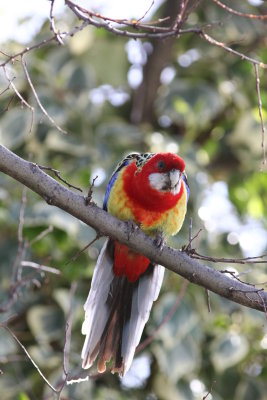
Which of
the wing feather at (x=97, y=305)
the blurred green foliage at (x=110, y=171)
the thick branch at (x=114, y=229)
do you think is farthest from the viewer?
the blurred green foliage at (x=110, y=171)

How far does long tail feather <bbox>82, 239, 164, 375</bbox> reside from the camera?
3.35 m

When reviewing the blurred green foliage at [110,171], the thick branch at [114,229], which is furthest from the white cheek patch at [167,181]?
the blurred green foliage at [110,171]

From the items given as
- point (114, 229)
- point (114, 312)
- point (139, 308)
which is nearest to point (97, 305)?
point (114, 312)

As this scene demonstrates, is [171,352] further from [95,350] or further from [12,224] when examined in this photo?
[12,224]

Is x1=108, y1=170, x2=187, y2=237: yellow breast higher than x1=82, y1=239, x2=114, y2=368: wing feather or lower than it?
higher

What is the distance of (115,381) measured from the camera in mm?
4438

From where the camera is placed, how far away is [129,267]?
3.60m

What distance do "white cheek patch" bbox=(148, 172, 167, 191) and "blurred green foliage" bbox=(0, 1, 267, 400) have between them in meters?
0.83

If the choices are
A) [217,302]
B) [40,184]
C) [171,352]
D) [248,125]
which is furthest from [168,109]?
[40,184]

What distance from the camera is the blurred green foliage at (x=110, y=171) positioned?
423 centimetres

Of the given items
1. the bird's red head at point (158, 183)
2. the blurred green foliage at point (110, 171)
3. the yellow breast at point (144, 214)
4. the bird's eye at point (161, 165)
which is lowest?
the blurred green foliage at point (110, 171)

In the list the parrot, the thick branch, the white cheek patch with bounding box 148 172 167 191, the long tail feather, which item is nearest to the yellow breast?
the parrot

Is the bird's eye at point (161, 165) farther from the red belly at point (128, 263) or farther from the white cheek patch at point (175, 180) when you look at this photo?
the red belly at point (128, 263)

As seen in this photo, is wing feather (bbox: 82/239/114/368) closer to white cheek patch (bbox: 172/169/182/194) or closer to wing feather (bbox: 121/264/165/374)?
wing feather (bbox: 121/264/165/374)
